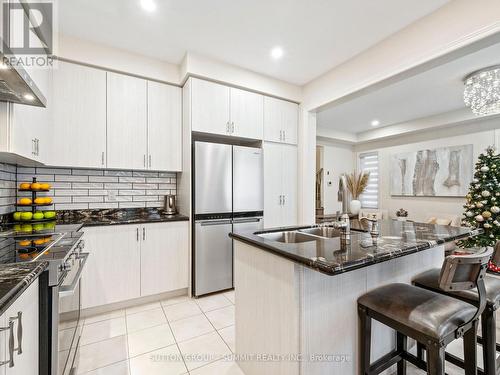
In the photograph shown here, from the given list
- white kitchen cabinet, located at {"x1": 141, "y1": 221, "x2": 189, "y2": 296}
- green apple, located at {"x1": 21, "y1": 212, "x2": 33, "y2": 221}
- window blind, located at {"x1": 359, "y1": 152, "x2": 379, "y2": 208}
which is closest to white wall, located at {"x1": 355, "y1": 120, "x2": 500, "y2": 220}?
window blind, located at {"x1": 359, "y1": 152, "x2": 379, "y2": 208}

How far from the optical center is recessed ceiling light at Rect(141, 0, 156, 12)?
6.66ft

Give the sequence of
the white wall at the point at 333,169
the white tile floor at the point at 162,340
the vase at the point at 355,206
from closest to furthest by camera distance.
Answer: the white tile floor at the point at 162,340, the vase at the point at 355,206, the white wall at the point at 333,169

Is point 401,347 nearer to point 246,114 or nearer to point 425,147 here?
point 246,114

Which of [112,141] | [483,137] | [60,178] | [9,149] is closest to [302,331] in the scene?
[9,149]

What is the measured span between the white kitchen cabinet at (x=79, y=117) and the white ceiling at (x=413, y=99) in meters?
3.25

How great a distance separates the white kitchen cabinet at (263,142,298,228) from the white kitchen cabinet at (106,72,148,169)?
160 centimetres

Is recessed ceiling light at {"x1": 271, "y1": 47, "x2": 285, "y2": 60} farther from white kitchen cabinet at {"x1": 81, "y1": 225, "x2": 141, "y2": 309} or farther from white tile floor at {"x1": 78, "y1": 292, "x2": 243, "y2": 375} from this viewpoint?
white tile floor at {"x1": 78, "y1": 292, "x2": 243, "y2": 375}

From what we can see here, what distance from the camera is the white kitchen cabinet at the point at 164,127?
290 cm

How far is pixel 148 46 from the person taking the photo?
2.65 meters

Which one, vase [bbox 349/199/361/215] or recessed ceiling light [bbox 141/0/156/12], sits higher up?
recessed ceiling light [bbox 141/0/156/12]

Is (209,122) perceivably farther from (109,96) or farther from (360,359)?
(360,359)

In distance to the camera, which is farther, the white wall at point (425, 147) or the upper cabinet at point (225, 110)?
the white wall at point (425, 147)

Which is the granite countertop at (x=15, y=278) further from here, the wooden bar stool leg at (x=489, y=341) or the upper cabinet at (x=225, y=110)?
the wooden bar stool leg at (x=489, y=341)

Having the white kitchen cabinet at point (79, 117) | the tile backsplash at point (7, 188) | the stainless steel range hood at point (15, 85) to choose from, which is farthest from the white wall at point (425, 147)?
the tile backsplash at point (7, 188)
